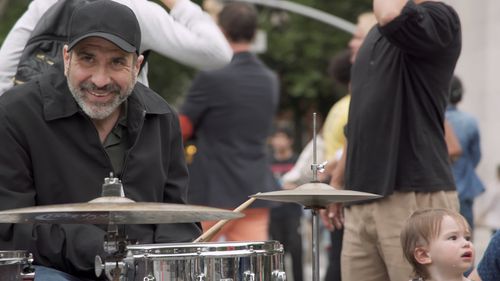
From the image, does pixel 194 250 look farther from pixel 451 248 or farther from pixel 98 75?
pixel 451 248

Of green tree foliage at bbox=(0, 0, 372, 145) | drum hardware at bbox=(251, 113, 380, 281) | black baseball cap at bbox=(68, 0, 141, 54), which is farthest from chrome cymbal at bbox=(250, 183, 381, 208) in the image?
green tree foliage at bbox=(0, 0, 372, 145)

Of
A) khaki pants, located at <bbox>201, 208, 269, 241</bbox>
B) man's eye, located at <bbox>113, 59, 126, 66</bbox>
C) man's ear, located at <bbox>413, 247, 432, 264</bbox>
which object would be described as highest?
man's eye, located at <bbox>113, 59, 126, 66</bbox>

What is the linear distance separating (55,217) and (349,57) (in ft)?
15.1

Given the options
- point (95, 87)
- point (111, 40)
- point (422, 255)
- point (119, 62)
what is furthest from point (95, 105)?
point (422, 255)

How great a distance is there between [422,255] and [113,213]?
172cm

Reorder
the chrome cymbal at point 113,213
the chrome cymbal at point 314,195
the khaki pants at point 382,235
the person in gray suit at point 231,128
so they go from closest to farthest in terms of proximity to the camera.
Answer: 1. the chrome cymbal at point 113,213
2. the chrome cymbal at point 314,195
3. the khaki pants at point 382,235
4. the person in gray suit at point 231,128

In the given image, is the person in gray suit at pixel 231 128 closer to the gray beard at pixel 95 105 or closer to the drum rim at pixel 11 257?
the gray beard at pixel 95 105

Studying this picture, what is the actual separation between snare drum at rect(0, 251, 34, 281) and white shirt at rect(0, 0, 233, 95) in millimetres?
1718

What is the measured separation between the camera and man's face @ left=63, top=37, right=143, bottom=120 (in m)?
4.89

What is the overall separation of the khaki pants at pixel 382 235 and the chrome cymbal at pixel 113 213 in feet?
5.61

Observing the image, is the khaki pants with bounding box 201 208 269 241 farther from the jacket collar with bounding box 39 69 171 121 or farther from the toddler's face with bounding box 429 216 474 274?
the toddler's face with bounding box 429 216 474 274

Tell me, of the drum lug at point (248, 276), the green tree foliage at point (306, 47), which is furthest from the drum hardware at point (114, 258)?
the green tree foliage at point (306, 47)

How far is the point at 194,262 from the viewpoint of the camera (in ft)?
14.4

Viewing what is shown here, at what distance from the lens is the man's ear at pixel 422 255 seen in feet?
17.4
